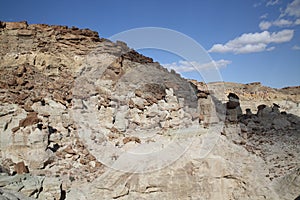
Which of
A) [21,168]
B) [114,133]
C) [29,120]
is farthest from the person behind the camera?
[114,133]

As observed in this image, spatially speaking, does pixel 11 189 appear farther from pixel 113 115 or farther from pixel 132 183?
pixel 113 115

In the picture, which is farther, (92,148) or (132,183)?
(92,148)

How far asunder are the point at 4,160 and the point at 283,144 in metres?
7.41

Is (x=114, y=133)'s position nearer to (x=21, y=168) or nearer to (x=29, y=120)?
(x=29, y=120)

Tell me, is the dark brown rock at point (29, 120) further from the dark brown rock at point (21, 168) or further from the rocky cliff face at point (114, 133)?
the dark brown rock at point (21, 168)

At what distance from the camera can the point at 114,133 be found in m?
7.68

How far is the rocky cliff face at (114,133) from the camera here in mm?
5816

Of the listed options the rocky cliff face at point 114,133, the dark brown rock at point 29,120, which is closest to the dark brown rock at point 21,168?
the rocky cliff face at point 114,133

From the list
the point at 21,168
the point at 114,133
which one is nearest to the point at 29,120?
the point at 21,168

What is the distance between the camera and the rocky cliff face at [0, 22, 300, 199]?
229 inches

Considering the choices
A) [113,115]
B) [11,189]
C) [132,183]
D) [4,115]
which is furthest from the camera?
[113,115]

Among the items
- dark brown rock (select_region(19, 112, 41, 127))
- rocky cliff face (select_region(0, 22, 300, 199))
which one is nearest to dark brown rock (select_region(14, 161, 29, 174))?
rocky cliff face (select_region(0, 22, 300, 199))

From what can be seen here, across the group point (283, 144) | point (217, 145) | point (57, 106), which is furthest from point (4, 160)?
point (283, 144)

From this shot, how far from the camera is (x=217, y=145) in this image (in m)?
6.86
